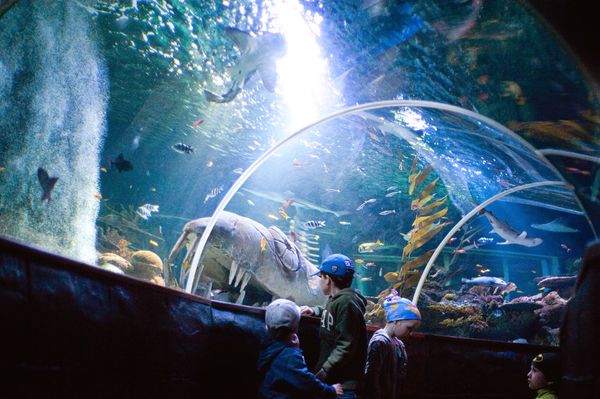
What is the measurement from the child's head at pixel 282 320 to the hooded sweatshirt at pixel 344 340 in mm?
323

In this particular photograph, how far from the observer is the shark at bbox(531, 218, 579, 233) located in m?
12.5

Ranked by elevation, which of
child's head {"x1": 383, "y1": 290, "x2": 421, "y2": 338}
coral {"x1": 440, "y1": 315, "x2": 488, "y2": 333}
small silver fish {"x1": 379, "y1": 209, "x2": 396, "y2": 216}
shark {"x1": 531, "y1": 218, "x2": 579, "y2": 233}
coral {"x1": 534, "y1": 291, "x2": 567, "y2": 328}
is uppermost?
shark {"x1": 531, "y1": 218, "x2": 579, "y2": 233}

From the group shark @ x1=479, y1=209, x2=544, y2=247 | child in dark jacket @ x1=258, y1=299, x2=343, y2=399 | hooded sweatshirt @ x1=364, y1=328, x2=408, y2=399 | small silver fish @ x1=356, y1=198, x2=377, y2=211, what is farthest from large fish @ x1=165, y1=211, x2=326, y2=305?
shark @ x1=479, y1=209, x2=544, y2=247

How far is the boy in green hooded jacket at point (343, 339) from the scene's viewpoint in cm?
281

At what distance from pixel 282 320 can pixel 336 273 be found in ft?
2.17

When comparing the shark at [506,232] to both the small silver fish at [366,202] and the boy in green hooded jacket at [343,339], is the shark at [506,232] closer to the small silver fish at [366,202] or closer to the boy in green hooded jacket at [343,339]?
the small silver fish at [366,202]

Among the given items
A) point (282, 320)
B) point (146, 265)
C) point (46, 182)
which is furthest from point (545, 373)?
point (46, 182)

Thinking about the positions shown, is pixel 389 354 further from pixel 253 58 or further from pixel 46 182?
pixel 46 182

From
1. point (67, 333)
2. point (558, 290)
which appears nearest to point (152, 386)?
point (67, 333)

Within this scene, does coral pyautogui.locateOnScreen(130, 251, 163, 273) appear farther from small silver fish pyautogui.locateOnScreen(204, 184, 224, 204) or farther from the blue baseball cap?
the blue baseball cap

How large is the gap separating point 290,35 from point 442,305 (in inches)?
385

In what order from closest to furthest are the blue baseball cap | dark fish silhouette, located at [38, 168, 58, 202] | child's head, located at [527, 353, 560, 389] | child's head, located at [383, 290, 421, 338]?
the blue baseball cap
child's head, located at [383, 290, 421, 338]
child's head, located at [527, 353, 560, 389]
dark fish silhouette, located at [38, 168, 58, 202]

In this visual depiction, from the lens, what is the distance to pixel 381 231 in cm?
1141

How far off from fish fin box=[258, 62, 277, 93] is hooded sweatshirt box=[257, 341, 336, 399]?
4138 millimetres
